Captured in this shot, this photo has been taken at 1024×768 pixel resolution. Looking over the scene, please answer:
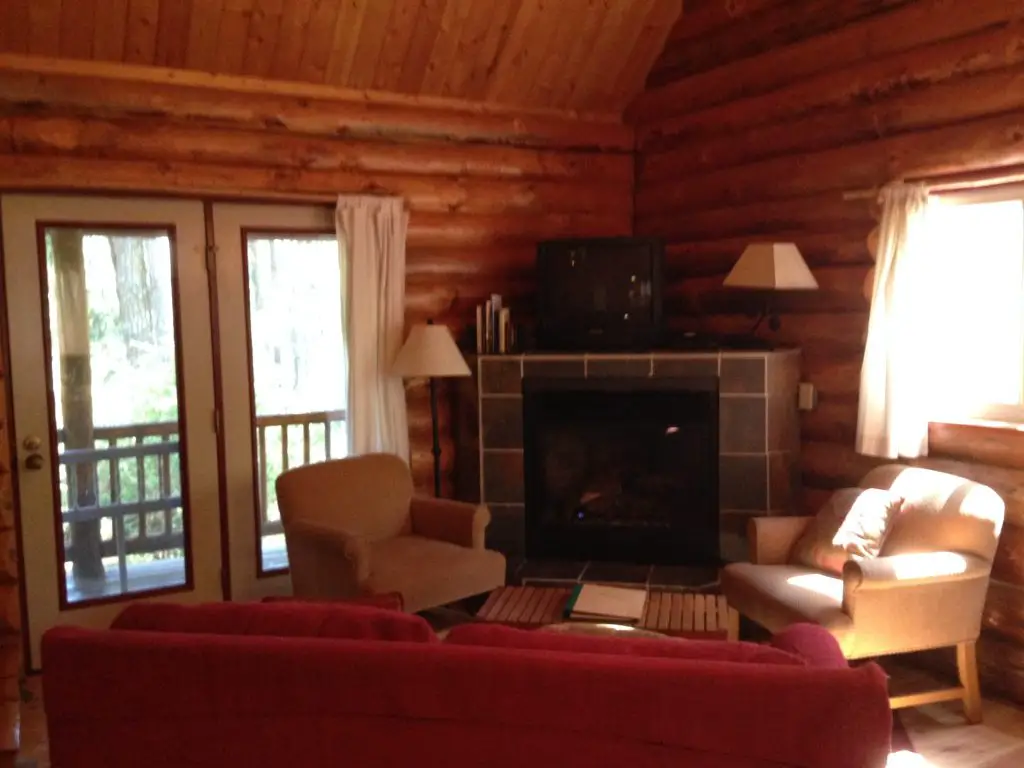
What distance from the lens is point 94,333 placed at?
4.25 meters

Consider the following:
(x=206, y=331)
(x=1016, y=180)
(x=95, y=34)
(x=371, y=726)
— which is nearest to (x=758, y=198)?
(x=1016, y=180)

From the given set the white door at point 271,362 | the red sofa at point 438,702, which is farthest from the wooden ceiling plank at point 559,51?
the red sofa at point 438,702

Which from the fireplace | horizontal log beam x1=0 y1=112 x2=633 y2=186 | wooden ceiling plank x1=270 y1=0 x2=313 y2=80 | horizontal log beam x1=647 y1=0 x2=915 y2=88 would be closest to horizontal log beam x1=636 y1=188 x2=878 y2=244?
horizontal log beam x1=0 y1=112 x2=633 y2=186

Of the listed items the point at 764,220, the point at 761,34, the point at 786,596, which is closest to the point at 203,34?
the point at 761,34

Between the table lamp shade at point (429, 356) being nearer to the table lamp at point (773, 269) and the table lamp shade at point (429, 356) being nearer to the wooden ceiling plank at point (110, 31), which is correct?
the table lamp at point (773, 269)

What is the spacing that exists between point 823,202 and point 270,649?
11.8 ft

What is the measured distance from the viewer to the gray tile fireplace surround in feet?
14.7

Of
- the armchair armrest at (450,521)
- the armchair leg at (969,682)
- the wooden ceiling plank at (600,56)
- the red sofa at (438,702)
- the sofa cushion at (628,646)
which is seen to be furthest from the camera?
the wooden ceiling plank at (600,56)

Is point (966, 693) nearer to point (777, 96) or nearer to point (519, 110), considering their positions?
point (777, 96)

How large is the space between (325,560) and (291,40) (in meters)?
2.46

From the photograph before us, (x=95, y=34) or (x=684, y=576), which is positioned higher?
(x=95, y=34)

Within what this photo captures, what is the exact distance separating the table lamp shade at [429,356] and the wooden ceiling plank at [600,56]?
171 cm

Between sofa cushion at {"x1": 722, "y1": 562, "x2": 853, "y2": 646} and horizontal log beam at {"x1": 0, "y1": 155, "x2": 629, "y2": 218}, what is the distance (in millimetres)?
2458

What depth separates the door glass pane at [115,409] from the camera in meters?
4.19
